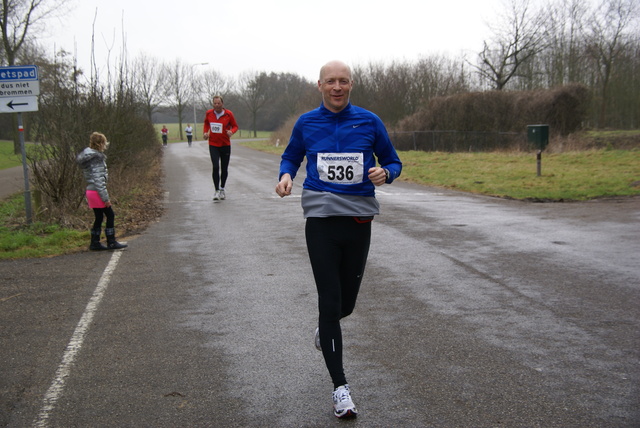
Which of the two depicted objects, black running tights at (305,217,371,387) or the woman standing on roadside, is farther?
the woman standing on roadside

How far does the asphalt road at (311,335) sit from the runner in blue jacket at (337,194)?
0.57 m

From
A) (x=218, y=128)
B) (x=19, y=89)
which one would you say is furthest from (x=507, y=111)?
(x=19, y=89)

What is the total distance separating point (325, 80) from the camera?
12.6 feet

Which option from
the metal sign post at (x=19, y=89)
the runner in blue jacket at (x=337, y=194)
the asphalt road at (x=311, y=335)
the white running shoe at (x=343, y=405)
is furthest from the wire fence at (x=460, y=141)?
the white running shoe at (x=343, y=405)

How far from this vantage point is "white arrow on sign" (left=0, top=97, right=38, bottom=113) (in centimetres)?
1045

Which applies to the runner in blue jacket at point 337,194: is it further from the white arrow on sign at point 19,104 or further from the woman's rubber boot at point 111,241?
the white arrow on sign at point 19,104

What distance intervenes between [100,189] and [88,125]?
14.0 ft

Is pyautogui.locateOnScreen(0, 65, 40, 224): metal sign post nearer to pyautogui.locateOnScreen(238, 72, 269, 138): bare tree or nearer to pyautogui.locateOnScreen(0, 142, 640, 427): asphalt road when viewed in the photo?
pyautogui.locateOnScreen(0, 142, 640, 427): asphalt road

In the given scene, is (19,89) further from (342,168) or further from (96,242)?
(342,168)

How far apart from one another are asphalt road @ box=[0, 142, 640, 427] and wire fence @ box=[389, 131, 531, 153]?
2281cm

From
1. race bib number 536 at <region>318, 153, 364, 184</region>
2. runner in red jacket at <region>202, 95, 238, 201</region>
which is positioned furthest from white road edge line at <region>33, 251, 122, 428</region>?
runner in red jacket at <region>202, 95, 238, 201</region>

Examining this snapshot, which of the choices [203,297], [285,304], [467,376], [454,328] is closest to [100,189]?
[203,297]

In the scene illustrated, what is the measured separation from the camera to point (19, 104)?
34.4 feet

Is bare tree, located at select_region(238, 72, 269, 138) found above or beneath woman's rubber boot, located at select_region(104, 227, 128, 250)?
above
